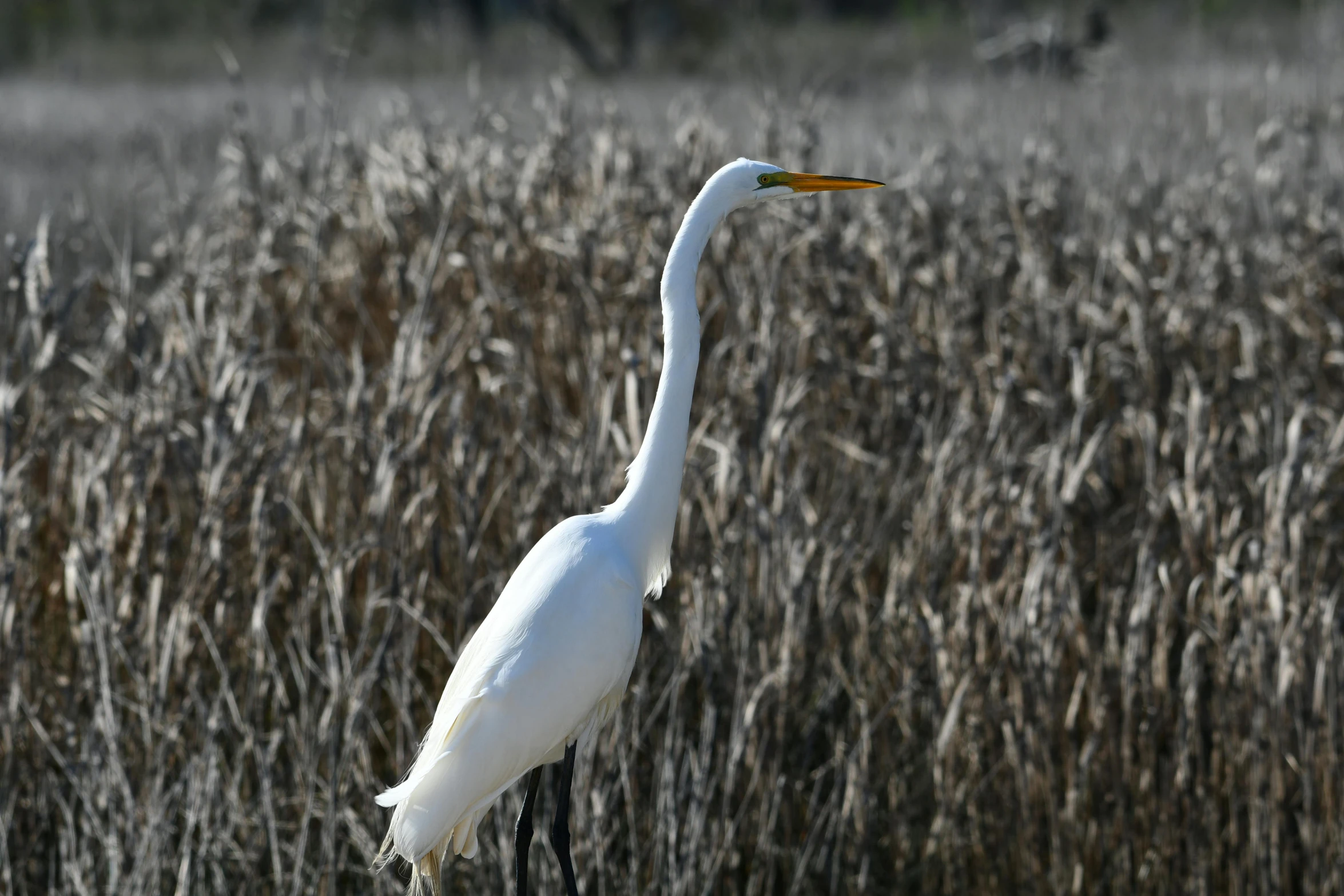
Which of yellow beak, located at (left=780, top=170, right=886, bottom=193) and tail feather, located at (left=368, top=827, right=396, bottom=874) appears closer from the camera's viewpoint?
yellow beak, located at (left=780, top=170, right=886, bottom=193)

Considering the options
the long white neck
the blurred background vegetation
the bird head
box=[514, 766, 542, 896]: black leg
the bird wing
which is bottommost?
box=[514, 766, 542, 896]: black leg

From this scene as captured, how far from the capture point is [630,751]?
249 cm

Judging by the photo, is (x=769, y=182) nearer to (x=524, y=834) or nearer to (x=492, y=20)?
(x=524, y=834)

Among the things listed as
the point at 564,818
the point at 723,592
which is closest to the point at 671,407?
the point at 564,818

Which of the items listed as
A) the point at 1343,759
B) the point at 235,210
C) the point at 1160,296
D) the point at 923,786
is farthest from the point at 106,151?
the point at 1343,759

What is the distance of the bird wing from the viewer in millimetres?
1781

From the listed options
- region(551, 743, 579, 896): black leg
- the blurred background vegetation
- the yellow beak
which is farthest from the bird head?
the blurred background vegetation

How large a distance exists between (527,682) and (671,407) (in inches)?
17.2

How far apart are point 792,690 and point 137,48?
1725cm

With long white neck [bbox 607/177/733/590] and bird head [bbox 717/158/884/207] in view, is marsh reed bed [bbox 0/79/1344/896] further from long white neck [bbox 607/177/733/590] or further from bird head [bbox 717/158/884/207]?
bird head [bbox 717/158/884/207]

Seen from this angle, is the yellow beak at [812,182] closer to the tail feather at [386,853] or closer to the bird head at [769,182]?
the bird head at [769,182]

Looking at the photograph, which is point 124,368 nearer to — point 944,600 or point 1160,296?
point 944,600

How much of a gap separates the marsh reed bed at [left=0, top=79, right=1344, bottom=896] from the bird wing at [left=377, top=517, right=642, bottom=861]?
1.35ft

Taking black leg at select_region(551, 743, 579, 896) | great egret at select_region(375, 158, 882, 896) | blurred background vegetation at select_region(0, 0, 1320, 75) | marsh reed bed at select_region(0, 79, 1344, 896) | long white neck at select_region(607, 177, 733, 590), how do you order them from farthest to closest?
blurred background vegetation at select_region(0, 0, 1320, 75), marsh reed bed at select_region(0, 79, 1344, 896), black leg at select_region(551, 743, 579, 896), great egret at select_region(375, 158, 882, 896), long white neck at select_region(607, 177, 733, 590)
